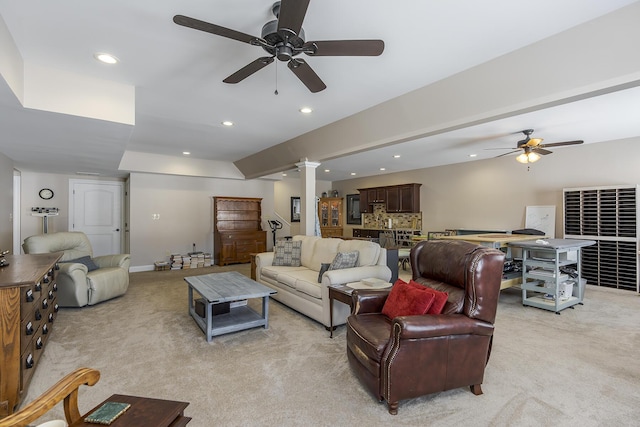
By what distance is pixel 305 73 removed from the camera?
230cm

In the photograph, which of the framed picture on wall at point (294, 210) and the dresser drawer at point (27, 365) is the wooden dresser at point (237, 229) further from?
the dresser drawer at point (27, 365)

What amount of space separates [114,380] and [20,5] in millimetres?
2696

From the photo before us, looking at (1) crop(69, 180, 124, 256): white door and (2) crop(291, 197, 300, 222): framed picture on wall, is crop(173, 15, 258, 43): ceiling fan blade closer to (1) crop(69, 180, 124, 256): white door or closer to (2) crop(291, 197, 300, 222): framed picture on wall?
(1) crop(69, 180, 124, 256): white door

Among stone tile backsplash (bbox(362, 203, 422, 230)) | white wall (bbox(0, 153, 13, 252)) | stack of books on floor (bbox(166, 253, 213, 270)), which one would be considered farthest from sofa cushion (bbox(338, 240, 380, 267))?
white wall (bbox(0, 153, 13, 252))

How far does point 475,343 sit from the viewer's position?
6.98 ft

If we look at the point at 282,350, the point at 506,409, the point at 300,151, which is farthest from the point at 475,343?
the point at 300,151

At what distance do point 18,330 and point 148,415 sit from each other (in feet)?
5.07

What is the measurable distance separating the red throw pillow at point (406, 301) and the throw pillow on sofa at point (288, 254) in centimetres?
239

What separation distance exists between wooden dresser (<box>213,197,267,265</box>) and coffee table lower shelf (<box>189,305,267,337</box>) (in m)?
3.88

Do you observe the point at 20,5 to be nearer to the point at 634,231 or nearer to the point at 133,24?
the point at 133,24

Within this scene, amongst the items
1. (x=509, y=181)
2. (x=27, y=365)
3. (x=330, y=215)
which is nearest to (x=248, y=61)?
(x=27, y=365)

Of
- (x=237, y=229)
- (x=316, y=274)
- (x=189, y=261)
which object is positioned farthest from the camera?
(x=237, y=229)

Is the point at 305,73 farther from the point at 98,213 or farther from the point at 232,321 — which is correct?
the point at 98,213

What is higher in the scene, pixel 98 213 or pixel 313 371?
pixel 98 213
